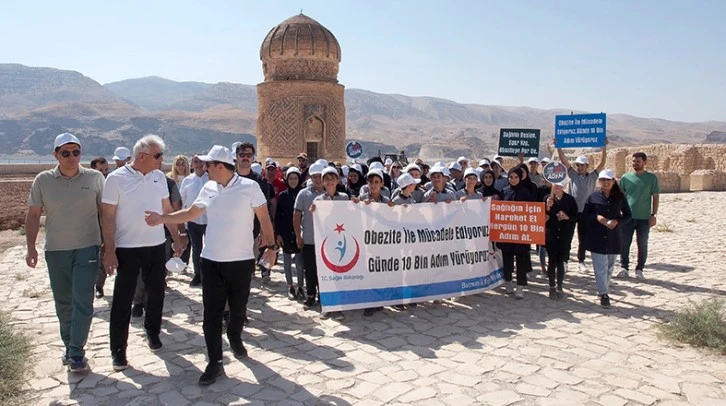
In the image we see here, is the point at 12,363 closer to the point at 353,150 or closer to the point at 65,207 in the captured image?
the point at 65,207

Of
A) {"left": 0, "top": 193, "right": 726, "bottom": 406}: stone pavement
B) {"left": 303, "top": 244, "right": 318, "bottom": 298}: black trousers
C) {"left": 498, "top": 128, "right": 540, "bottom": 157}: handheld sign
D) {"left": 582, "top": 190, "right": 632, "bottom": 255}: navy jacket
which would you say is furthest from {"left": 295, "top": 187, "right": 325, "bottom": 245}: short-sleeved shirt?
{"left": 498, "top": 128, "right": 540, "bottom": 157}: handheld sign

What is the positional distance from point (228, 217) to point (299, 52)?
51.0 feet

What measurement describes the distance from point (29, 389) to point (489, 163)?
301 inches

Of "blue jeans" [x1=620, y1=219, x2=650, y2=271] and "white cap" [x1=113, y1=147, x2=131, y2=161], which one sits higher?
"white cap" [x1=113, y1=147, x2=131, y2=161]

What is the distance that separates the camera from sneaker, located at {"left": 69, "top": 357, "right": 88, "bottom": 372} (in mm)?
4566

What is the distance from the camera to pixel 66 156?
4.49 metres

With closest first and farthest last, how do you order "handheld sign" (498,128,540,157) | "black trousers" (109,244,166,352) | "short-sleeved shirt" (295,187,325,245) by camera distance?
1. "black trousers" (109,244,166,352)
2. "short-sleeved shirt" (295,187,325,245)
3. "handheld sign" (498,128,540,157)

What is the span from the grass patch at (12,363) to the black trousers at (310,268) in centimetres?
298

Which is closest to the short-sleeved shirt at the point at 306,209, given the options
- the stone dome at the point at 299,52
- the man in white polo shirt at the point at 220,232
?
the man in white polo shirt at the point at 220,232

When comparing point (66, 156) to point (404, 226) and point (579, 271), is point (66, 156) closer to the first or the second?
point (404, 226)

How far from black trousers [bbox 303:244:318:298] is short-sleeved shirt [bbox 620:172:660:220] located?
5.01m

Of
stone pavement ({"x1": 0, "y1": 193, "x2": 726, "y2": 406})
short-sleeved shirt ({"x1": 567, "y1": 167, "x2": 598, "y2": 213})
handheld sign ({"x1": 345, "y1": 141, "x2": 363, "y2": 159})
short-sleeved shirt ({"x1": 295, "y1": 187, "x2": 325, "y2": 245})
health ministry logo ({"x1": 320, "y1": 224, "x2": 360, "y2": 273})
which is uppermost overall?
handheld sign ({"x1": 345, "y1": 141, "x2": 363, "y2": 159})

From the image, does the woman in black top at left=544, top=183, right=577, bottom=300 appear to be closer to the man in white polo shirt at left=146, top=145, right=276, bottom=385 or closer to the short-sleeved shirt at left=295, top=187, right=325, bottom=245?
the short-sleeved shirt at left=295, top=187, right=325, bottom=245

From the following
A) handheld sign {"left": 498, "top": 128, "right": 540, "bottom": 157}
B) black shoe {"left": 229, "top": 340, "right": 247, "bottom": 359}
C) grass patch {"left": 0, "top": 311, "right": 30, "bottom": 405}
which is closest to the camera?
grass patch {"left": 0, "top": 311, "right": 30, "bottom": 405}
